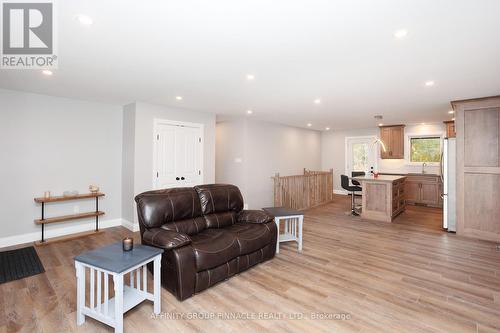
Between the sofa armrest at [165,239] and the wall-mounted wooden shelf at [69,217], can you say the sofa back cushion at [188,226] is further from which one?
the wall-mounted wooden shelf at [69,217]

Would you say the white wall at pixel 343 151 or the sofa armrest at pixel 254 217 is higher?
the white wall at pixel 343 151

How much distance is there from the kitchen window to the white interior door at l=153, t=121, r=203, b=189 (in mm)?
6738

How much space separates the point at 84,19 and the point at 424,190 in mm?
8599

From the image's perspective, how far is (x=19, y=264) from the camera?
10.8 ft

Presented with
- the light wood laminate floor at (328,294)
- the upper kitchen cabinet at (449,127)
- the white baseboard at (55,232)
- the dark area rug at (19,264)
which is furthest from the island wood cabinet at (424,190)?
the dark area rug at (19,264)

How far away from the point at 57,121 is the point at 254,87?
143 inches

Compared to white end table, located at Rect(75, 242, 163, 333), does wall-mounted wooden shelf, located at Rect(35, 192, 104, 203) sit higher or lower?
higher

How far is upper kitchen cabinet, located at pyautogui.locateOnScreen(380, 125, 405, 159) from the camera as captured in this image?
314 inches

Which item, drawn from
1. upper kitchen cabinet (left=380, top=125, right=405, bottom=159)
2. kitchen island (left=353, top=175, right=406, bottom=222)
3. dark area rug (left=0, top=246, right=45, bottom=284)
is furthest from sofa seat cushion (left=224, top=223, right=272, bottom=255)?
upper kitchen cabinet (left=380, top=125, right=405, bottom=159)

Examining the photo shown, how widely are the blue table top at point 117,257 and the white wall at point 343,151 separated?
326 inches

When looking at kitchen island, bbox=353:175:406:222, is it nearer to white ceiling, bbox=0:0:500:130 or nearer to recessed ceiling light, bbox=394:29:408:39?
white ceiling, bbox=0:0:500:130

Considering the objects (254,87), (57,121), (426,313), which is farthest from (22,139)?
(426,313)

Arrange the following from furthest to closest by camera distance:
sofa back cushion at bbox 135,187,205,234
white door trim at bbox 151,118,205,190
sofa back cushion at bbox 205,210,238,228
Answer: white door trim at bbox 151,118,205,190 < sofa back cushion at bbox 205,210,238,228 < sofa back cushion at bbox 135,187,205,234
